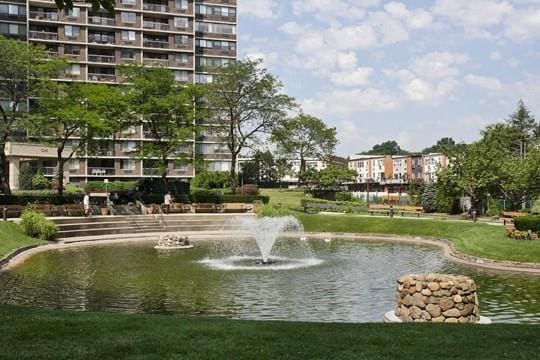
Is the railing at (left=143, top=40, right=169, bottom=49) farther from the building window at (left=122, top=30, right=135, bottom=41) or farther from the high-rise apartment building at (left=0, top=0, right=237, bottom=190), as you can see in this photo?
the building window at (left=122, top=30, right=135, bottom=41)

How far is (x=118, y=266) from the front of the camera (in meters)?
25.3

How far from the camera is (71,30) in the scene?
8844 cm

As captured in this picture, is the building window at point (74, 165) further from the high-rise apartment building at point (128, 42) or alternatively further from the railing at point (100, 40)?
the railing at point (100, 40)

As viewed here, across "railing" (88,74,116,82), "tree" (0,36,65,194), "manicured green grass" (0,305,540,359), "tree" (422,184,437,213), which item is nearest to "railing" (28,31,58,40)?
"railing" (88,74,116,82)

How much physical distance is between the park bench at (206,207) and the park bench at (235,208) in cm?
84

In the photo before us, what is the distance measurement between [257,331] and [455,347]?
132 inches

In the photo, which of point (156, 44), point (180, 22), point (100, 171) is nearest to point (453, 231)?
point (100, 171)

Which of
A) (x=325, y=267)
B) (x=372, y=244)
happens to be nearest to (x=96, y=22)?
(x=372, y=244)

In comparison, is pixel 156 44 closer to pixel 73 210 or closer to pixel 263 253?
pixel 73 210

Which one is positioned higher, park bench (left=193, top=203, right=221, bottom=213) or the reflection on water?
park bench (left=193, top=203, right=221, bottom=213)

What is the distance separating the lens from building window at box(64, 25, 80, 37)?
88.2m

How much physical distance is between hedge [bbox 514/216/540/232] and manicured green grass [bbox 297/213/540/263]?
951mm

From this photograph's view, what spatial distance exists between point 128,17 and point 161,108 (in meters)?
44.8

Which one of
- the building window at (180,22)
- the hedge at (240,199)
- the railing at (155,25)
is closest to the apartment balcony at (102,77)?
the railing at (155,25)
